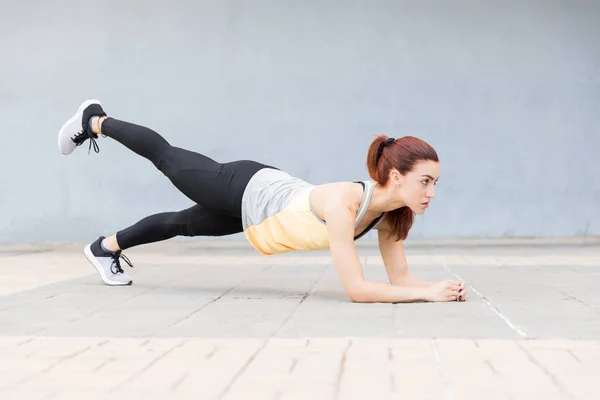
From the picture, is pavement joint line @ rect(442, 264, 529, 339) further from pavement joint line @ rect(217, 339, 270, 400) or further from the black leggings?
the black leggings

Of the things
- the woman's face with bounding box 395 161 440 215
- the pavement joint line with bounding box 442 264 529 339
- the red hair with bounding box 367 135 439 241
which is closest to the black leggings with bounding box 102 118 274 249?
the red hair with bounding box 367 135 439 241

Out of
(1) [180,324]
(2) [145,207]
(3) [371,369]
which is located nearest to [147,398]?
(3) [371,369]

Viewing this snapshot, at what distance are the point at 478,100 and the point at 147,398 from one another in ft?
19.9

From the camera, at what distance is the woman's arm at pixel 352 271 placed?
10.4ft

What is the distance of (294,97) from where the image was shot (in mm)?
7441

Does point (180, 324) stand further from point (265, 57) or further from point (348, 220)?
point (265, 57)

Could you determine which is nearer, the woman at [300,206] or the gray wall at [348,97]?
the woman at [300,206]

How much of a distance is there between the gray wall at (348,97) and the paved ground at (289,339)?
110 inches

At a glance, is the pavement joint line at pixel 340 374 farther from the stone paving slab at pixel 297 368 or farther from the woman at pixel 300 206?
the woman at pixel 300 206

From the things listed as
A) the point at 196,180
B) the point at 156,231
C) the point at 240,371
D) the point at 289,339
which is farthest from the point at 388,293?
the point at 240,371

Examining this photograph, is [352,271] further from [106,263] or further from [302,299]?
[106,263]

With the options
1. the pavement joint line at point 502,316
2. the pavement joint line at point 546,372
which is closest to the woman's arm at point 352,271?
the pavement joint line at point 502,316

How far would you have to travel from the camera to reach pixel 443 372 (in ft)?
6.55

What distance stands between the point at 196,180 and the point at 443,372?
1.80 meters
